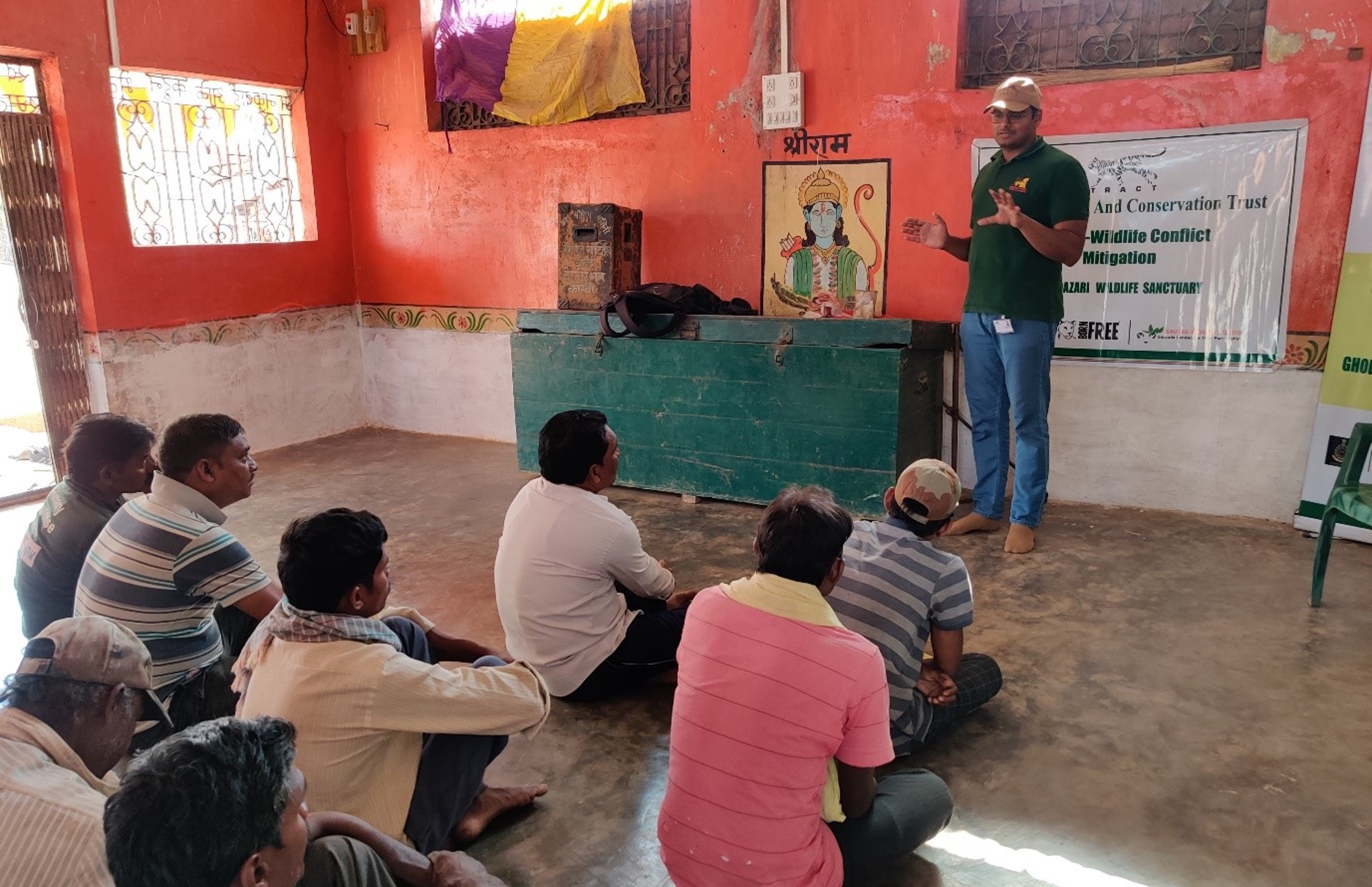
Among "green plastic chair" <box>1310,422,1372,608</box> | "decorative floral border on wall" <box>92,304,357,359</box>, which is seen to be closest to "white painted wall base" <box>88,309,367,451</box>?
"decorative floral border on wall" <box>92,304,357,359</box>

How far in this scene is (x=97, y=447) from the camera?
2.39 meters

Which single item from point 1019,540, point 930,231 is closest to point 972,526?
point 1019,540

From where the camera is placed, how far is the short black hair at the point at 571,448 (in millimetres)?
2617

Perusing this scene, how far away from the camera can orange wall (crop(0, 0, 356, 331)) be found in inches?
207

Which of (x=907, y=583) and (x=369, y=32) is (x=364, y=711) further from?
(x=369, y=32)

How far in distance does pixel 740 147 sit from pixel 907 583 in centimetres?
375

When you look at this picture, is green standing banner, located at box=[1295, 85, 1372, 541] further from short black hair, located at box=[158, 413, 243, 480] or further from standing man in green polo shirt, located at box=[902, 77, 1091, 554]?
short black hair, located at box=[158, 413, 243, 480]

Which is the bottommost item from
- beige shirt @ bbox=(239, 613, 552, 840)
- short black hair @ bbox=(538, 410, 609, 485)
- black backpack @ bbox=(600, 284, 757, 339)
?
beige shirt @ bbox=(239, 613, 552, 840)

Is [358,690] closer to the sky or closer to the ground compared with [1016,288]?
closer to the ground

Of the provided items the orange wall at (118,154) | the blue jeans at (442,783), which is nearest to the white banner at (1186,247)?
the blue jeans at (442,783)

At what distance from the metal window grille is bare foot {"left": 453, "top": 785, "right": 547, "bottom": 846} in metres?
4.89

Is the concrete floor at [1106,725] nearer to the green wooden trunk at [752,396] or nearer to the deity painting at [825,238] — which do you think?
the green wooden trunk at [752,396]

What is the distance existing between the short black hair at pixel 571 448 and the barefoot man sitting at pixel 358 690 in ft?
2.70

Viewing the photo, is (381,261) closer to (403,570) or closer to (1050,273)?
(403,570)
